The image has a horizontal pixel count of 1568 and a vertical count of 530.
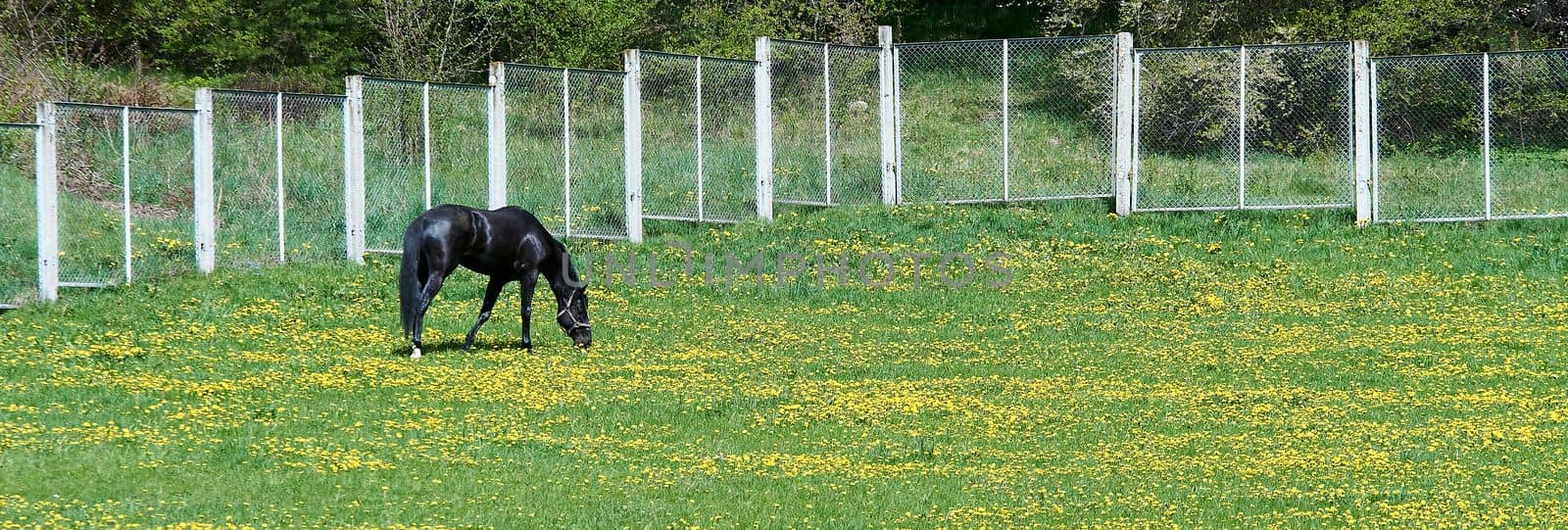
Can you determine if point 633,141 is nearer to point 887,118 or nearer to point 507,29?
point 887,118

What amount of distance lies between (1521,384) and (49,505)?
11.0m

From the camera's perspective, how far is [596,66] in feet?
112

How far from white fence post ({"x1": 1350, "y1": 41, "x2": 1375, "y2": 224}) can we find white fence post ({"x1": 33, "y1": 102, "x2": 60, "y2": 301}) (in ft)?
51.9

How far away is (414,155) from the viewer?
2391cm

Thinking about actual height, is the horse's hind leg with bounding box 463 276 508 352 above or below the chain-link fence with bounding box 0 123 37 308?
below

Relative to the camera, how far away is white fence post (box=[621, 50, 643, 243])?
76.0 ft

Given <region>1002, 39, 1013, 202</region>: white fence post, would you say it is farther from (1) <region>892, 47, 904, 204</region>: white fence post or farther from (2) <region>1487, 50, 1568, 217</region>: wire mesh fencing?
(2) <region>1487, 50, 1568, 217</region>: wire mesh fencing

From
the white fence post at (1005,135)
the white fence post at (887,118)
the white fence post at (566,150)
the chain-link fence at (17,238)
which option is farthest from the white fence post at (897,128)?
the chain-link fence at (17,238)

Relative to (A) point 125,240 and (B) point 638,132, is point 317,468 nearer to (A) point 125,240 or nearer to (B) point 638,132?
(A) point 125,240

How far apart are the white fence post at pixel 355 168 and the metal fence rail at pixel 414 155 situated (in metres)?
0.38

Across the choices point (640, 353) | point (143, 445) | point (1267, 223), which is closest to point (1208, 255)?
point (1267, 223)

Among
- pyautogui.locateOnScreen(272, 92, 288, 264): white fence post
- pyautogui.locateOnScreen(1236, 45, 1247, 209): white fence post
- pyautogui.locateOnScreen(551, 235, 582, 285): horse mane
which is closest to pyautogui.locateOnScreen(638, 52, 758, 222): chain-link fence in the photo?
pyautogui.locateOnScreen(272, 92, 288, 264): white fence post

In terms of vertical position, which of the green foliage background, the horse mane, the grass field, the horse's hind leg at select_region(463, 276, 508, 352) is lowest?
the grass field

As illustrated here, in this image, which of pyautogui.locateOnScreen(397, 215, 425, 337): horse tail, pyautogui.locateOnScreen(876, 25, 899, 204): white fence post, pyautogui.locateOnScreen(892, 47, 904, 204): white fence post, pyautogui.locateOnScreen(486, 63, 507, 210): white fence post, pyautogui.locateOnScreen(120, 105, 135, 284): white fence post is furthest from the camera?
pyautogui.locateOnScreen(892, 47, 904, 204): white fence post
